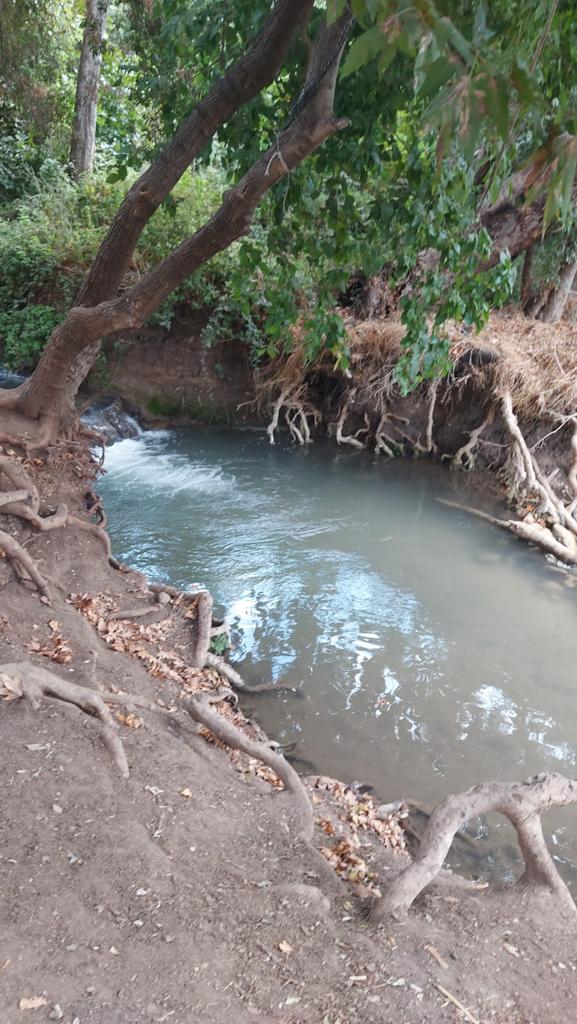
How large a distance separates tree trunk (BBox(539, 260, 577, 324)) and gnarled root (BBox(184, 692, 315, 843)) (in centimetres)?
1063

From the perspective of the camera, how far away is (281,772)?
388cm

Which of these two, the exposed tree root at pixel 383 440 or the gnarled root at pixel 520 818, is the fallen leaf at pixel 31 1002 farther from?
the exposed tree root at pixel 383 440

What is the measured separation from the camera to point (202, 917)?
8.40ft

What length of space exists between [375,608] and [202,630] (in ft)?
7.30

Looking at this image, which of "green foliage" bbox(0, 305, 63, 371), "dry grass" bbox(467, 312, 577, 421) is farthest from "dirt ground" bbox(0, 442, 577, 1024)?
"green foliage" bbox(0, 305, 63, 371)

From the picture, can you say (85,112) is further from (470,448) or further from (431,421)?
(470,448)

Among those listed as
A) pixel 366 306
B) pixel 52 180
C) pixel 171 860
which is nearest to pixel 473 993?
→ pixel 171 860

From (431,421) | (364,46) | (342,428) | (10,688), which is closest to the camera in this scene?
(364,46)

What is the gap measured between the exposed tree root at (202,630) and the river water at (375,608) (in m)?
0.57

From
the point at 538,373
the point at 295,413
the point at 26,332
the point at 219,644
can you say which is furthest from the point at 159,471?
the point at 538,373

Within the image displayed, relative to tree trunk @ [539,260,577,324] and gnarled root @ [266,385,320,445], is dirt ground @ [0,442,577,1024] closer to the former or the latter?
gnarled root @ [266,385,320,445]

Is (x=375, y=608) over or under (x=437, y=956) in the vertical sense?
under

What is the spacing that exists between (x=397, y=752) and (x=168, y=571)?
3.34 meters

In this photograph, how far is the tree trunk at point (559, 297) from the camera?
1250cm
